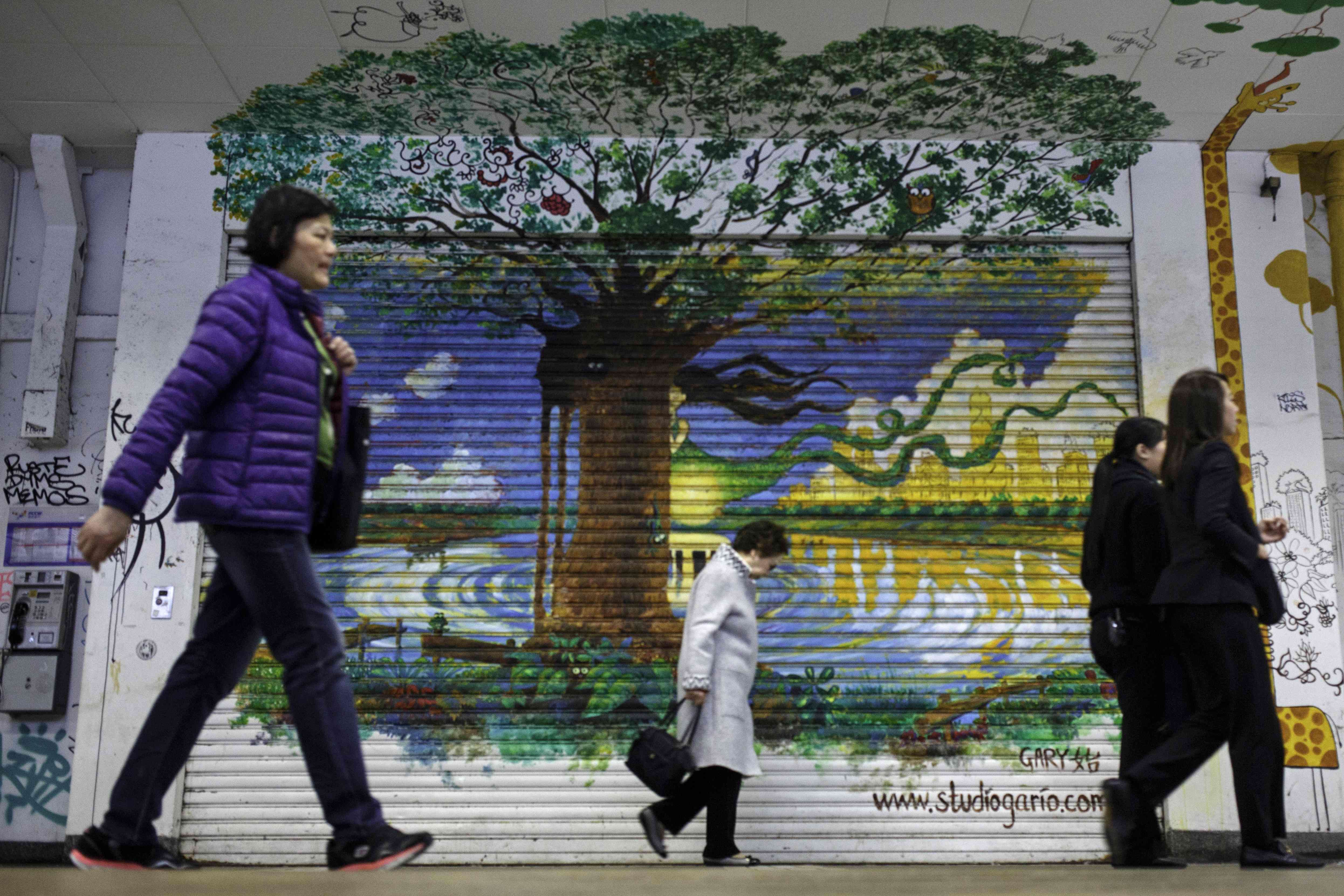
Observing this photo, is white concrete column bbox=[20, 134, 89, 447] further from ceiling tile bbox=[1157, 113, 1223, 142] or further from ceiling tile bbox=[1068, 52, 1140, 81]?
ceiling tile bbox=[1157, 113, 1223, 142]

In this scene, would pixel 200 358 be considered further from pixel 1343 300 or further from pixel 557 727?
pixel 1343 300

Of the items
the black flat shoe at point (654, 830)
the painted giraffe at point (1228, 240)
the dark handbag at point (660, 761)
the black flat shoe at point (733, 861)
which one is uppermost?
the painted giraffe at point (1228, 240)

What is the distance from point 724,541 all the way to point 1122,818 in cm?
329

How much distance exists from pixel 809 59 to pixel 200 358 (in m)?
4.62

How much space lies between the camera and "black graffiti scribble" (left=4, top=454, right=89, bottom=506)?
23.4 feet

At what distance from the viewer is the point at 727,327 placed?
6.99 m

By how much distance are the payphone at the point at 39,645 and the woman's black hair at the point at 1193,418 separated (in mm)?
6136

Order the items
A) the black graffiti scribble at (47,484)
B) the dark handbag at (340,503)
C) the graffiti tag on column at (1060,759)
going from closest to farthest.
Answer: the dark handbag at (340,503)
the graffiti tag on column at (1060,759)
the black graffiti scribble at (47,484)

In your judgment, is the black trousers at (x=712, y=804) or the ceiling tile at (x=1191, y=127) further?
the ceiling tile at (x=1191, y=127)

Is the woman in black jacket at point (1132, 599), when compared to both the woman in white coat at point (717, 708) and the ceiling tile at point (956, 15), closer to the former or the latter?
the woman in white coat at point (717, 708)

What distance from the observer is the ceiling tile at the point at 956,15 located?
5922mm

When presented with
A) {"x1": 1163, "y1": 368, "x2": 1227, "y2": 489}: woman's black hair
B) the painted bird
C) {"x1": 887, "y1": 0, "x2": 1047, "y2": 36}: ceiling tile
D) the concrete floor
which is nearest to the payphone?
the concrete floor

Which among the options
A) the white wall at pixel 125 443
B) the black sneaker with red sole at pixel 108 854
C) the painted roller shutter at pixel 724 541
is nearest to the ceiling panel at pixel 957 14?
the painted roller shutter at pixel 724 541

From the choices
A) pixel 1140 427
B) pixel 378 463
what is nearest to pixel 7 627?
pixel 378 463
